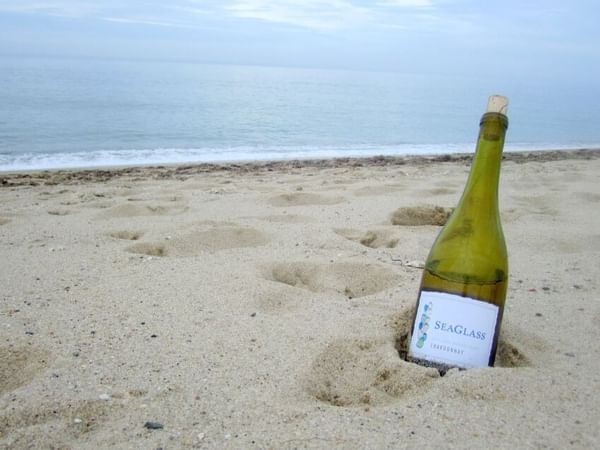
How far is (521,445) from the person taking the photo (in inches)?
46.6

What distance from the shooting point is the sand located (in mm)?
1259

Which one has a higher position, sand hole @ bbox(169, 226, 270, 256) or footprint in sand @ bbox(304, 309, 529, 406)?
footprint in sand @ bbox(304, 309, 529, 406)

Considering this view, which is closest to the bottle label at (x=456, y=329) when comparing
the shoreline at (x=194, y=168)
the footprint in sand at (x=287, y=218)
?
the footprint in sand at (x=287, y=218)

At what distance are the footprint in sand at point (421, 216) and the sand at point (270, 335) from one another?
1 cm

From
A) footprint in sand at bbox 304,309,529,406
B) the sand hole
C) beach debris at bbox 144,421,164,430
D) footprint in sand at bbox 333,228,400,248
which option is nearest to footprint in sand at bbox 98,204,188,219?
the sand hole

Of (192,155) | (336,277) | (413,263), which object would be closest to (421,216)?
(413,263)

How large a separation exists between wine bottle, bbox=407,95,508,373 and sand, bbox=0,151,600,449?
2.7 inches

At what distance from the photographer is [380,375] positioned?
1.48 metres

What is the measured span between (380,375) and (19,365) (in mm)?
990

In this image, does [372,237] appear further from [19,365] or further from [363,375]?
[19,365]

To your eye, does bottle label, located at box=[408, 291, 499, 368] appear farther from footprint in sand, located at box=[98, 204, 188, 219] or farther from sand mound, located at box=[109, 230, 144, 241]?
footprint in sand, located at box=[98, 204, 188, 219]

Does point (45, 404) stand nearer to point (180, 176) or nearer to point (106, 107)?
point (180, 176)

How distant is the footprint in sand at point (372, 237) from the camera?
299 centimetres

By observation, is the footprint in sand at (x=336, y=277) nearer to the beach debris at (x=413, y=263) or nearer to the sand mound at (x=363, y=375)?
the beach debris at (x=413, y=263)
